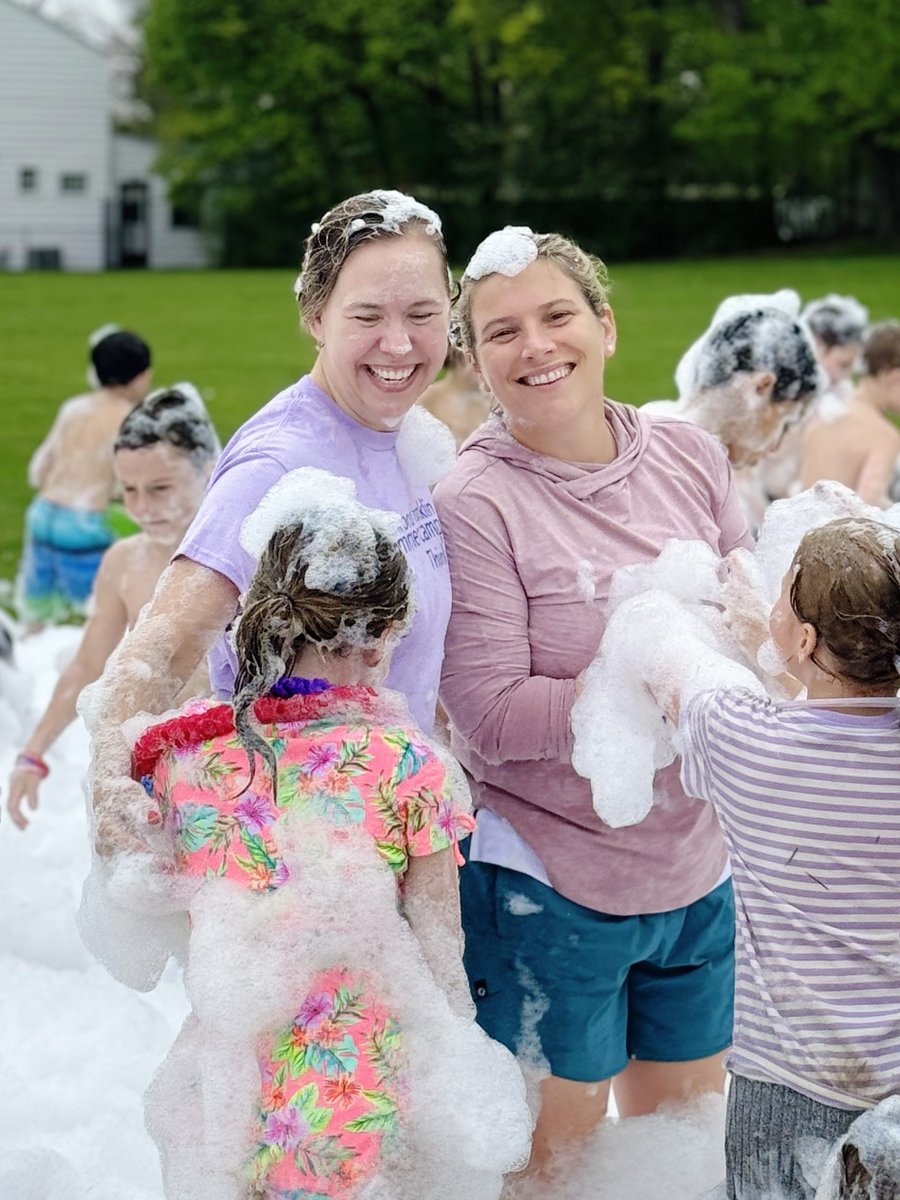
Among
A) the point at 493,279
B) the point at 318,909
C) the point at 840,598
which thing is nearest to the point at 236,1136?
the point at 318,909

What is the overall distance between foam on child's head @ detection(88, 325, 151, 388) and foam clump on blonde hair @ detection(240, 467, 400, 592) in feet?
16.0

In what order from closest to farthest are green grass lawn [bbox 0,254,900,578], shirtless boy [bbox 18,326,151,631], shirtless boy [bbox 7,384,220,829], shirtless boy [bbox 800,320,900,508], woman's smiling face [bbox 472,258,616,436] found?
woman's smiling face [bbox 472,258,616,436] < shirtless boy [bbox 7,384,220,829] < shirtless boy [bbox 800,320,900,508] < shirtless boy [bbox 18,326,151,631] < green grass lawn [bbox 0,254,900,578]

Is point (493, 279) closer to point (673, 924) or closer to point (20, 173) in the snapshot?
point (673, 924)

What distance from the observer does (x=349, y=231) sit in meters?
2.41

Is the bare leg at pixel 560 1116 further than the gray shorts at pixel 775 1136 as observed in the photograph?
Yes

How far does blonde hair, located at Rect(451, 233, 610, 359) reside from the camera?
2586mm

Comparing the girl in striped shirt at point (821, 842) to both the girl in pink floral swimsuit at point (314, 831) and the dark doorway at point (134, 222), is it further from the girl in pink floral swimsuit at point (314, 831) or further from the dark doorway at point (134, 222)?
the dark doorway at point (134, 222)

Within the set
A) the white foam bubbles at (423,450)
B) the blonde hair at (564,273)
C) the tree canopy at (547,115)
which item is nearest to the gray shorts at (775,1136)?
the white foam bubbles at (423,450)

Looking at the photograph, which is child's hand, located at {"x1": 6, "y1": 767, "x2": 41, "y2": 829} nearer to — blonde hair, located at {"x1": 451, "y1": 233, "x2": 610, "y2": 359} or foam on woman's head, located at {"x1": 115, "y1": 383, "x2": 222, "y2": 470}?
foam on woman's head, located at {"x1": 115, "y1": 383, "x2": 222, "y2": 470}

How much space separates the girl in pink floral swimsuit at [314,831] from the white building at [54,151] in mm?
37498

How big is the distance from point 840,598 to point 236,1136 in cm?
105

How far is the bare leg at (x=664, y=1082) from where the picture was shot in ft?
9.18

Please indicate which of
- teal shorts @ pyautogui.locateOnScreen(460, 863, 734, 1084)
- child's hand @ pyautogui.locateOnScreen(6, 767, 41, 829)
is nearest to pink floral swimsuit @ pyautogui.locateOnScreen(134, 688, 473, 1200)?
teal shorts @ pyautogui.locateOnScreen(460, 863, 734, 1084)

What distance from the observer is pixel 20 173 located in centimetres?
3741
